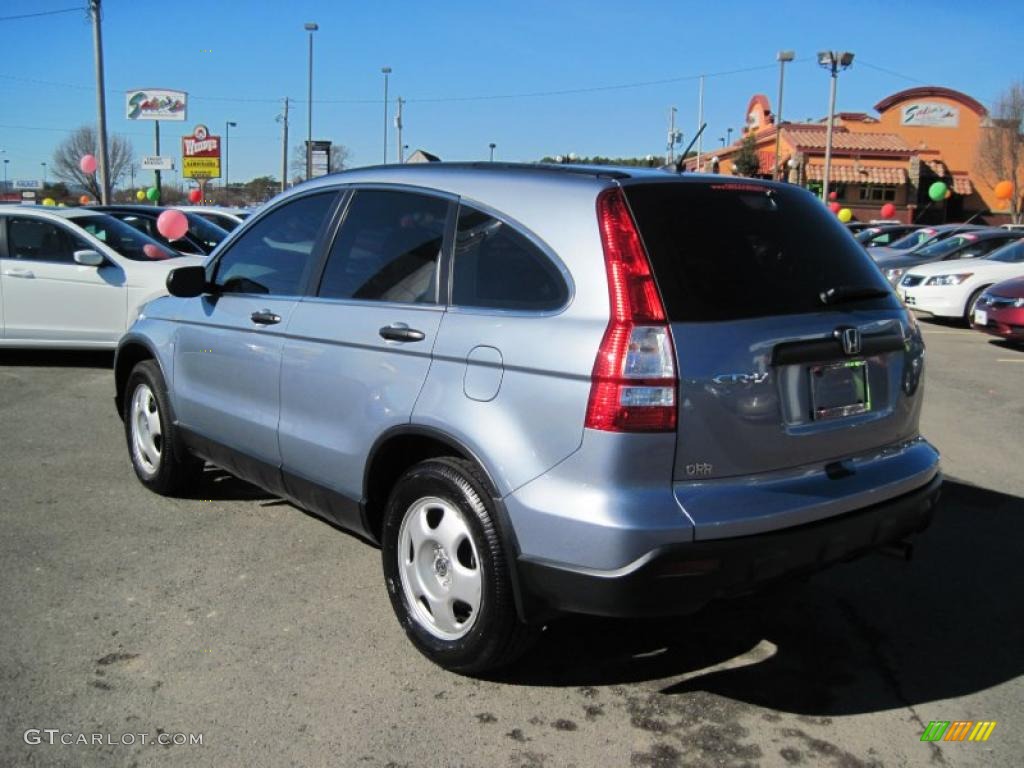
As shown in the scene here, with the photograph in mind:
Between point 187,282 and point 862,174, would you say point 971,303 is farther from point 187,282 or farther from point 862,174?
point 862,174

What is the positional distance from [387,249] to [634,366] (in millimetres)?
1394

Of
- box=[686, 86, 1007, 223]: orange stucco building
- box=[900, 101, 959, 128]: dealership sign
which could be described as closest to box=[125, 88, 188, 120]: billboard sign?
box=[686, 86, 1007, 223]: orange stucco building

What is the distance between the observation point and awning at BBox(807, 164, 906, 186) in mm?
44281

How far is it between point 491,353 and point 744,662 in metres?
1.59

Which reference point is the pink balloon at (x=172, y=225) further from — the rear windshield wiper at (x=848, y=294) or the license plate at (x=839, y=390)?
the license plate at (x=839, y=390)

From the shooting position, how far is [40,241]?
31.6 ft

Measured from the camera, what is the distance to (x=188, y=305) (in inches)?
188

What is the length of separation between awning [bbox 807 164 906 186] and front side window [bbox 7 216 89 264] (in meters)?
40.4

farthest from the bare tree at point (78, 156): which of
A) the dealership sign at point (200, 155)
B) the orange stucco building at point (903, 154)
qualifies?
the orange stucco building at point (903, 154)

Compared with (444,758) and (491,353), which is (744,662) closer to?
(444,758)

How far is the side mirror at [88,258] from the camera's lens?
9.20m

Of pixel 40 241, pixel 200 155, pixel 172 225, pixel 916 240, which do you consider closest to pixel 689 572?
pixel 40 241

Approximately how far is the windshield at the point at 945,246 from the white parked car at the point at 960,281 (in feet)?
7.83

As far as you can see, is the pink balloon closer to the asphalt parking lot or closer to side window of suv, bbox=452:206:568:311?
the asphalt parking lot
